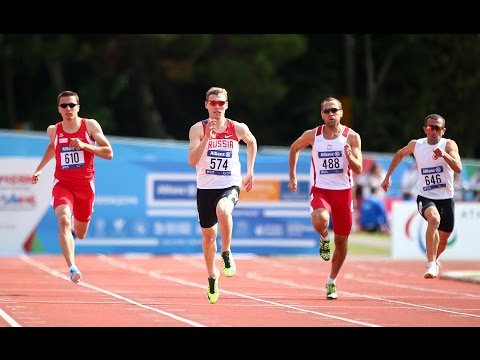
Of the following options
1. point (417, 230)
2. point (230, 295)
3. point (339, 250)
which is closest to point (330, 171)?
point (339, 250)

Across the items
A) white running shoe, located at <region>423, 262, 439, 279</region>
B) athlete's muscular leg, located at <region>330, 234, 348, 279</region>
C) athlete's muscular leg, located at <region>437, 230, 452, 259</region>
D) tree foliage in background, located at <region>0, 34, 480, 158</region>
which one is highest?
tree foliage in background, located at <region>0, 34, 480, 158</region>

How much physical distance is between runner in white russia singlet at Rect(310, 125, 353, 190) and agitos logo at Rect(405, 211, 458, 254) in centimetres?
1178

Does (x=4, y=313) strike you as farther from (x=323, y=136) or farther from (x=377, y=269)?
(x=377, y=269)

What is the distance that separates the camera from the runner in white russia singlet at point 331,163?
17000 mm

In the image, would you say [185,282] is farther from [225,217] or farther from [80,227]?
[225,217]

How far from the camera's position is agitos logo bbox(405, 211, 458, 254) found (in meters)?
28.7

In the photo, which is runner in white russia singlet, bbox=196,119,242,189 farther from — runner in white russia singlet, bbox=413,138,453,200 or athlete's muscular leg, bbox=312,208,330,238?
runner in white russia singlet, bbox=413,138,453,200

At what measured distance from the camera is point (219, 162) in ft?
52.9

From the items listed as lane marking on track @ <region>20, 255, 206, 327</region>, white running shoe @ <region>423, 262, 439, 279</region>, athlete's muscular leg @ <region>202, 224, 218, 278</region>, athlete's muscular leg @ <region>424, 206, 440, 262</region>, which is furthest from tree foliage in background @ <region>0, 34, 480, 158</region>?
athlete's muscular leg @ <region>202, 224, 218, 278</region>

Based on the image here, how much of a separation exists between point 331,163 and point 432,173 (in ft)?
7.48

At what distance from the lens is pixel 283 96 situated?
5572 centimetres

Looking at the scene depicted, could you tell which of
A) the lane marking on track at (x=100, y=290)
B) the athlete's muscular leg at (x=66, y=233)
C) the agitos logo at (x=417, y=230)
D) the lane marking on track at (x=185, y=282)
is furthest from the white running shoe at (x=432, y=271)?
the agitos logo at (x=417, y=230)

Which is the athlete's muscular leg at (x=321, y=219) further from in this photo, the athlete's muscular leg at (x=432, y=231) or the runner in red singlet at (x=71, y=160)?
the runner in red singlet at (x=71, y=160)

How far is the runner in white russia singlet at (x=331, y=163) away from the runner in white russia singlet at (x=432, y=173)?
1985 millimetres
